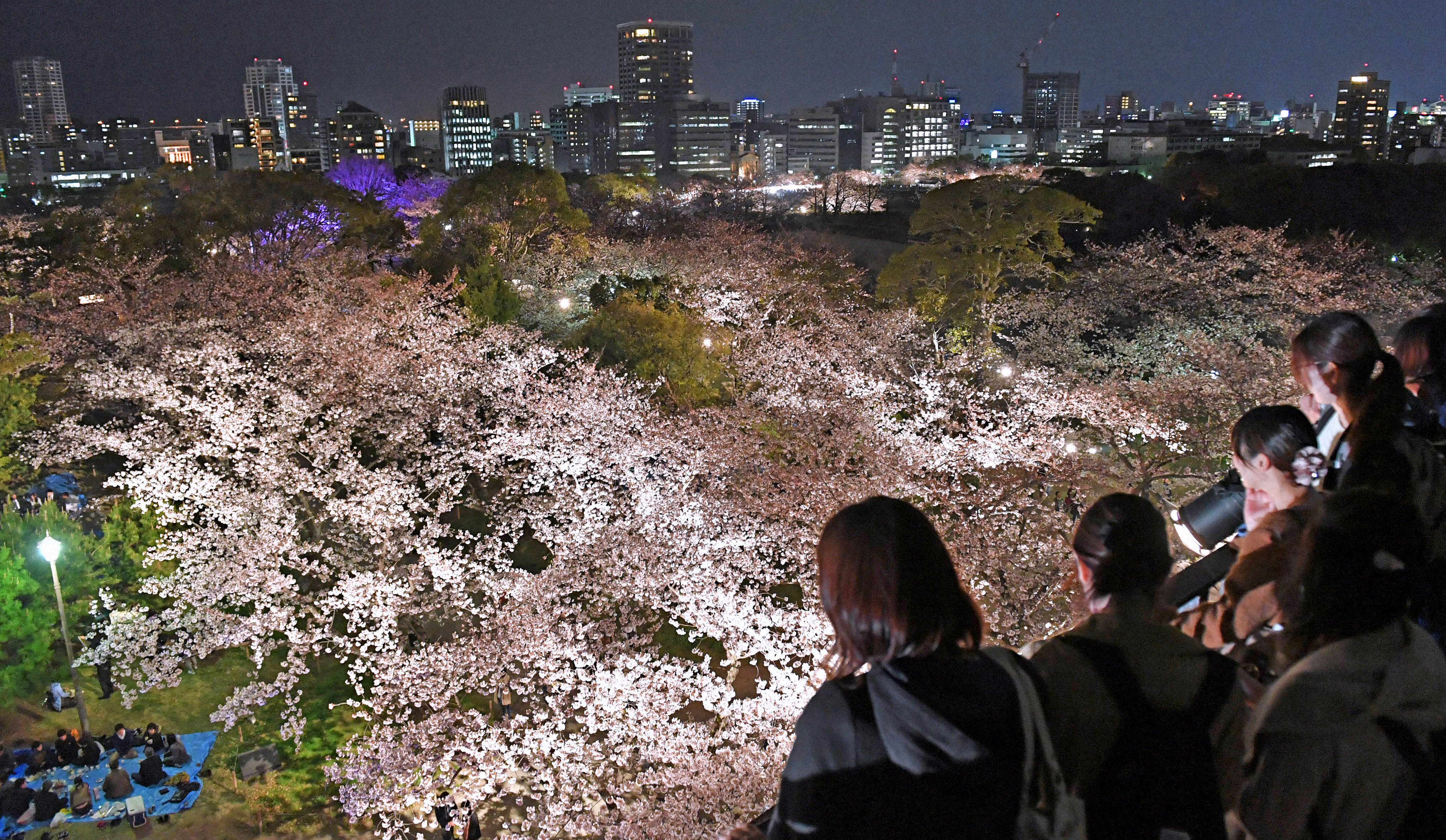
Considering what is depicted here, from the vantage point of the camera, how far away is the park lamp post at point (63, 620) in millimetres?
9352

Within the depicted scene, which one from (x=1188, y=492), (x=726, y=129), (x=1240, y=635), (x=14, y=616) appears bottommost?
(x=14, y=616)

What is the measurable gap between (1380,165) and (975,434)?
26.9 m

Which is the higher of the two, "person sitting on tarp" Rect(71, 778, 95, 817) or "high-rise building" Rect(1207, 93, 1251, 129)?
"high-rise building" Rect(1207, 93, 1251, 129)

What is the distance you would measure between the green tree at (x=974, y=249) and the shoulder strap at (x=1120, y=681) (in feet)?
57.8

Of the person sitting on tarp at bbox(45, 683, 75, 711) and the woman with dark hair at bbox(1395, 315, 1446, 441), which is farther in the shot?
the person sitting on tarp at bbox(45, 683, 75, 711)

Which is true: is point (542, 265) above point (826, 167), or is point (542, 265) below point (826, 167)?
below

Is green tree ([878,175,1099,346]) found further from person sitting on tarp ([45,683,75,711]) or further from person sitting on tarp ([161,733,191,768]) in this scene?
person sitting on tarp ([45,683,75,711])

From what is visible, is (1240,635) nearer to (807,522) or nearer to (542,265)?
(807,522)

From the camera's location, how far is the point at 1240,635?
1992 mm

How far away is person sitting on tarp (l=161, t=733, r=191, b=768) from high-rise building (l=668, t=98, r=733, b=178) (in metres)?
86.0

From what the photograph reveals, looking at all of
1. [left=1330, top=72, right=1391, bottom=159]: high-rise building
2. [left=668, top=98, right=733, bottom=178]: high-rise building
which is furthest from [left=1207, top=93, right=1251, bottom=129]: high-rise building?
[left=668, top=98, right=733, bottom=178]: high-rise building

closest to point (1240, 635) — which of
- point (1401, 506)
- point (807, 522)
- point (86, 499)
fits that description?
point (1401, 506)

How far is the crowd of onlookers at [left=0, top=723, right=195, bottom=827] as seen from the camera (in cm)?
847

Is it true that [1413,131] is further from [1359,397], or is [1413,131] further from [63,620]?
[63,620]
